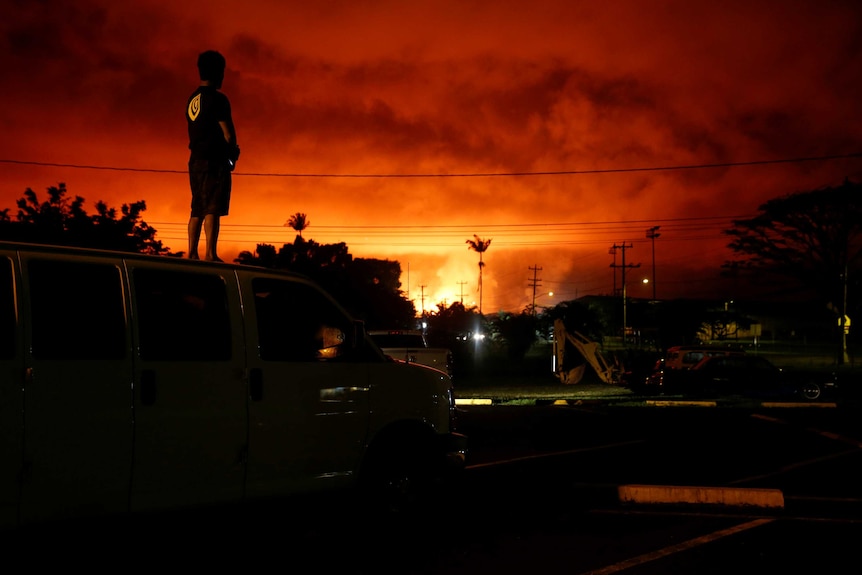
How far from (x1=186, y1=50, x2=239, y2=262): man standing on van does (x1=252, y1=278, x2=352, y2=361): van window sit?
1654mm

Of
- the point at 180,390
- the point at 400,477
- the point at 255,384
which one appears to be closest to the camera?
the point at 180,390

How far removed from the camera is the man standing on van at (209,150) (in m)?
7.91

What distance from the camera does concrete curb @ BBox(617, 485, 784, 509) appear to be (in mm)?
8227

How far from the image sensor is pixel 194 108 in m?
7.98

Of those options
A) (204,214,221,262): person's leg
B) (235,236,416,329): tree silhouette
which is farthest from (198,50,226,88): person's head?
(235,236,416,329): tree silhouette

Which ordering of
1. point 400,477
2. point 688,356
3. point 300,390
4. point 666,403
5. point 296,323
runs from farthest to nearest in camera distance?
point 688,356 < point 666,403 < point 400,477 < point 296,323 < point 300,390

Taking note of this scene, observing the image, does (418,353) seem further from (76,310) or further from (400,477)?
(76,310)

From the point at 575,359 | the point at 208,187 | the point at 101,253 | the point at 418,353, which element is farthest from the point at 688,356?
the point at 101,253

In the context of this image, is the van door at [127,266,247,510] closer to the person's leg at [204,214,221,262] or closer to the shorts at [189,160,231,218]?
the person's leg at [204,214,221,262]

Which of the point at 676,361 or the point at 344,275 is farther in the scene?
the point at 344,275

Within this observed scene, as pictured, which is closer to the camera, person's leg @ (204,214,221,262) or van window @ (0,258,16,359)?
van window @ (0,258,16,359)

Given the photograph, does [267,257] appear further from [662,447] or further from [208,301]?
[208,301]

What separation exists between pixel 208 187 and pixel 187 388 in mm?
3087

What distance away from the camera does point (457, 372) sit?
44125 mm
